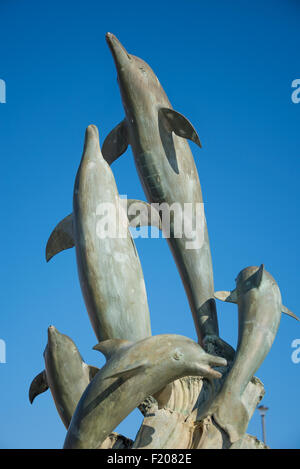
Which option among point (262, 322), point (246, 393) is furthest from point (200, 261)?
point (246, 393)

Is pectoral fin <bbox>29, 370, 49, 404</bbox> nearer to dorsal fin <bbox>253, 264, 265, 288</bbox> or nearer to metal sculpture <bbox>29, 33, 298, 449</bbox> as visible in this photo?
metal sculpture <bbox>29, 33, 298, 449</bbox>

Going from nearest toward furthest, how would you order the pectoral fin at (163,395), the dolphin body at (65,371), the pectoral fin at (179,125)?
the pectoral fin at (163,395), the dolphin body at (65,371), the pectoral fin at (179,125)

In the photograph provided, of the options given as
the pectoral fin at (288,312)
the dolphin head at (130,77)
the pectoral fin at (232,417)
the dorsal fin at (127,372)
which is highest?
the dolphin head at (130,77)

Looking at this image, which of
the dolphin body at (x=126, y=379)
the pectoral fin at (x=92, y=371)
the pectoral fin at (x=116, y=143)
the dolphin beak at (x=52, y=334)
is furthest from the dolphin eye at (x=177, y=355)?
the pectoral fin at (x=116, y=143)

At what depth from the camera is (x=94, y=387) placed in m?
8.57

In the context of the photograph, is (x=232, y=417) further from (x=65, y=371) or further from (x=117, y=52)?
(x=117, y=52)

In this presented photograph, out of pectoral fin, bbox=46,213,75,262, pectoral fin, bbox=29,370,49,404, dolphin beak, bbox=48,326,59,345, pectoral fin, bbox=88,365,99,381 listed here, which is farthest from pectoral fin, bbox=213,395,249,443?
pectoral fin, bbox=46,213,75,262

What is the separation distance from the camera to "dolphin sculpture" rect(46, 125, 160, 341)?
1002 cm

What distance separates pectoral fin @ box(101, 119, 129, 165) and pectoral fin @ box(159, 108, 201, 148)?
35.2 inches

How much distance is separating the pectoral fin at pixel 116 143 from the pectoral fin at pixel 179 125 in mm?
895

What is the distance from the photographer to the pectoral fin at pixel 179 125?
1144 centimetres

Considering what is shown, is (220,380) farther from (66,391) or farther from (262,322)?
(66,391)

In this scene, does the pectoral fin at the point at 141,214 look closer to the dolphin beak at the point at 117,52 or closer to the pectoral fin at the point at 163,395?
the dolphin beak at the point at 117,52

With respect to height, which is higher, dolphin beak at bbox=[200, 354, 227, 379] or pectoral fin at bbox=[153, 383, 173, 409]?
dolphin beak at bbox=[200, 354, 227, 379]
